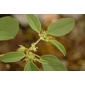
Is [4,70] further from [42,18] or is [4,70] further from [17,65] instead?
[42,18]

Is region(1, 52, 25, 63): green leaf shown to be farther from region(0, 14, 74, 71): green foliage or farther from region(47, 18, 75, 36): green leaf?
region(47, 18, 75, 36): green leaf

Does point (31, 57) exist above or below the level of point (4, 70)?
above

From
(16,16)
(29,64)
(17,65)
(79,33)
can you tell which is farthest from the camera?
(79,33)

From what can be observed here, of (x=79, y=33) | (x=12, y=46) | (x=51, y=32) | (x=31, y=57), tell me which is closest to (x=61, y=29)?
(x=51, y=32)

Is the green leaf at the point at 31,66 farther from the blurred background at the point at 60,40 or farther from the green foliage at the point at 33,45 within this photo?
the blurred background at the point at 60,40

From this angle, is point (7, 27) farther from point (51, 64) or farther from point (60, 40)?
point (60, 40)

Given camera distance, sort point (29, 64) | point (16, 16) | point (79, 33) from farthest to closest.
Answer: point (79, 33), point (16, 16), point (29, 64)

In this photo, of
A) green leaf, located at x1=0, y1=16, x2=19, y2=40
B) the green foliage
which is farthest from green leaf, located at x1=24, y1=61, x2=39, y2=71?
green leaf, located at x1=0, y1=16, x2=19, y2=40
